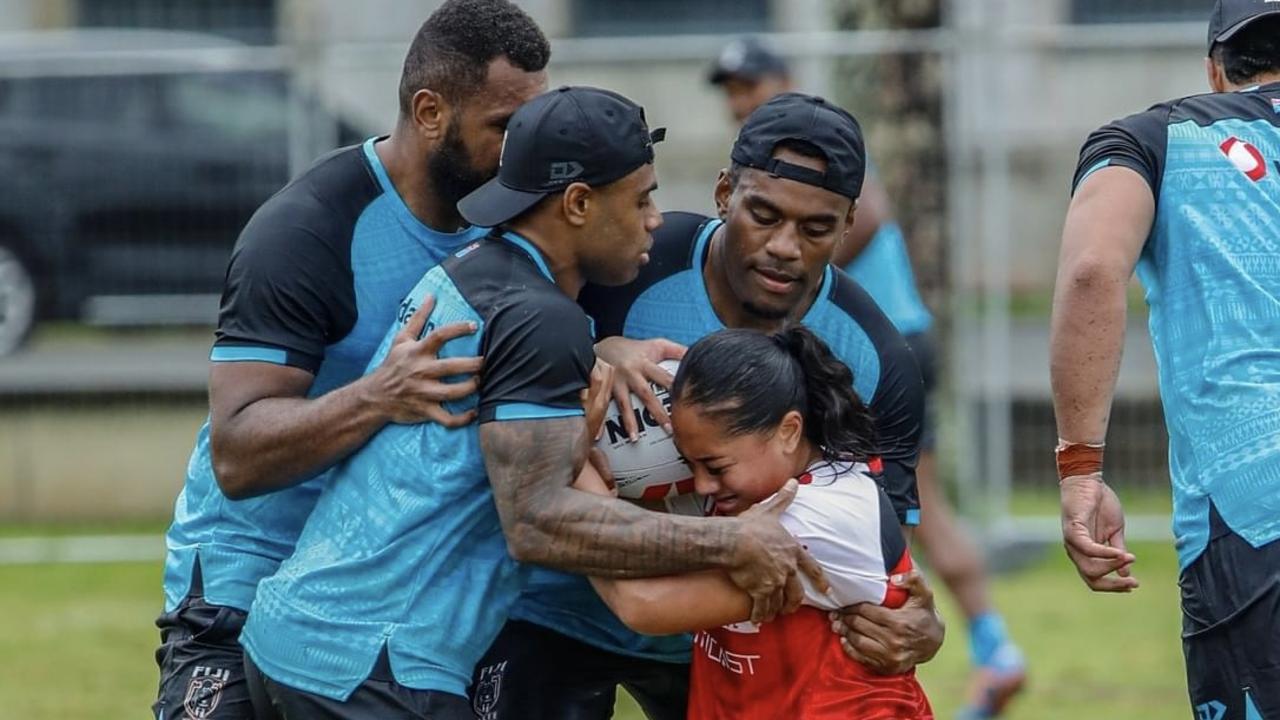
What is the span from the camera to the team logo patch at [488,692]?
438 centimetres

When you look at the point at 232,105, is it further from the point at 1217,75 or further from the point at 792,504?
the point at 792,504

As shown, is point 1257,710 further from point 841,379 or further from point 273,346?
point 273,346

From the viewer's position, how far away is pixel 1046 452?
1134 centimetres

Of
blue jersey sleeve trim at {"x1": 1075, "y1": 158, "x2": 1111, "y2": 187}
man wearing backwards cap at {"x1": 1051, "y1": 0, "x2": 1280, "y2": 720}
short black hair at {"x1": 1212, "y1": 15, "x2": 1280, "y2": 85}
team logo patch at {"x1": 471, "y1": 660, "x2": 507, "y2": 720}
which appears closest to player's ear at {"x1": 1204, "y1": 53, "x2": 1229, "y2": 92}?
short black hair at {"x1": 1212, "y1": 15, "x2": 1280, "y2": 85}

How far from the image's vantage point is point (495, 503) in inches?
150

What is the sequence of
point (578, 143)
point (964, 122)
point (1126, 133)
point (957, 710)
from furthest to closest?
point (964, 122), point (957, 710), point (1126, 133), point (578, 143)

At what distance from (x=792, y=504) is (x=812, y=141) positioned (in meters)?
0.83

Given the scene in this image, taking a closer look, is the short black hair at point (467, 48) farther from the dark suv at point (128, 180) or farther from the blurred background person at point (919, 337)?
the dark suv at point (128, 180)

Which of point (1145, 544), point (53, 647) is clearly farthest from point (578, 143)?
point (1145, 544)

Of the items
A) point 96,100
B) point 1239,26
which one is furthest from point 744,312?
point 96,100

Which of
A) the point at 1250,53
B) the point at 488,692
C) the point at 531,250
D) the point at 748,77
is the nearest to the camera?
the point at 531,250

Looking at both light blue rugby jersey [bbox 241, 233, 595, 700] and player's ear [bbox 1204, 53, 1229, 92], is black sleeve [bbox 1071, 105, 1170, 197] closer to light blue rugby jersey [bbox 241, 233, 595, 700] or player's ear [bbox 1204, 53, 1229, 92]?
player's ear [bbox 1204, 53, 1229, 92]

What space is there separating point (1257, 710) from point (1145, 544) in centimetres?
713

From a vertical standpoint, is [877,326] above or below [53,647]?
above
